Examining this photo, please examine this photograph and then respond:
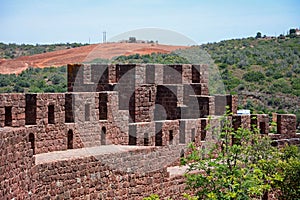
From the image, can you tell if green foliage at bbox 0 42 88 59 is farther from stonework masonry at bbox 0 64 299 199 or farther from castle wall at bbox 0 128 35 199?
castle wall at bbox 0 128 35 199

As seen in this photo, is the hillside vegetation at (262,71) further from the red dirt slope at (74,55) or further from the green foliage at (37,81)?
the green foliage at (37,81)

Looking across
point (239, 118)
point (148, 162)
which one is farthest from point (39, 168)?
point (239, 118)

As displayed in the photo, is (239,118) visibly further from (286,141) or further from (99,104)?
(99,104)

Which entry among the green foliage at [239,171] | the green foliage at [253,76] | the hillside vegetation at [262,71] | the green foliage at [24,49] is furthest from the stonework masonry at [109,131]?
the green foliage at [24,49]

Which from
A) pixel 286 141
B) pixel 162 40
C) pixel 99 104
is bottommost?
pixel 286 141

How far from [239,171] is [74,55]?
34.9 m

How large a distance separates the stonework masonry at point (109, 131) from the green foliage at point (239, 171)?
3.96 ft

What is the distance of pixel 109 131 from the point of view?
61.1 ft

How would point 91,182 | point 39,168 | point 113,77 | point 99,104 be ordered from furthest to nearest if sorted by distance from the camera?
1. point 113,77
2. point 99,104
3. point 91,182
4. point 39,168

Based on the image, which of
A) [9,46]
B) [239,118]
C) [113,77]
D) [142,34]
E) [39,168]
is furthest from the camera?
[9,46]

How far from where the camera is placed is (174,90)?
21594 mm

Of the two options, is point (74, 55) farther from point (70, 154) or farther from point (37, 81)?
point (70, 154)

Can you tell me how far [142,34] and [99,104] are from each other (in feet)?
21.7

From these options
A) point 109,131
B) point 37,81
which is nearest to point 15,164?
point 109,131
